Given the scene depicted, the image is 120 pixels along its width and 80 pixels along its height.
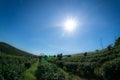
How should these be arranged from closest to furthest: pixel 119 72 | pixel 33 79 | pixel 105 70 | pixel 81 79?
pixel 119 72, pixel 105 70, pixel 33 79, pixel 81 79

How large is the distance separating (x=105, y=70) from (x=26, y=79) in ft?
46.9

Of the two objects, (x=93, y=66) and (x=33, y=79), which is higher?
(x=93, y=66)

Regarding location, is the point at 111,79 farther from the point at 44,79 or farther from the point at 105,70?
the point at 44,79

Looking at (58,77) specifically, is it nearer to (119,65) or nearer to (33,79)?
(33,79)

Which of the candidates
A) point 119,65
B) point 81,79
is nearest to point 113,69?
point 119,65

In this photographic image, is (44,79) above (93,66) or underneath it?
underneath

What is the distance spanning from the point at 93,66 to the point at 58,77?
1266 centimetres

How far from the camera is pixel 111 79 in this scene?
23109 mm

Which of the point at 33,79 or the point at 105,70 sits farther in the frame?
the point at 33,79

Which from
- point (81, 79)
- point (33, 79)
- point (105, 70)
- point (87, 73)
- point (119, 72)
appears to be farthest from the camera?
point (87, 73)

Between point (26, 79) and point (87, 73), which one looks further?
point (87, 73)

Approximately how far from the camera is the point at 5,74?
22.8 m

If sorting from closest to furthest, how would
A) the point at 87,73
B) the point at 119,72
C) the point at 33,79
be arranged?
the point at 119,72, the point at 33,79, the point at 87,73

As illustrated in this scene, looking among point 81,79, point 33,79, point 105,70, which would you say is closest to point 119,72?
point 105,70
